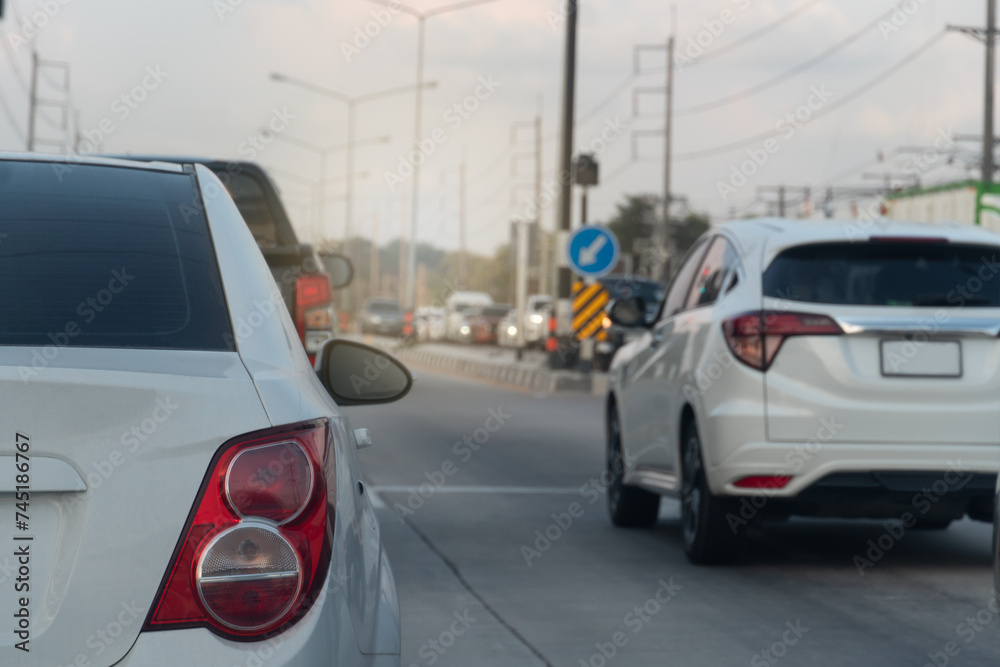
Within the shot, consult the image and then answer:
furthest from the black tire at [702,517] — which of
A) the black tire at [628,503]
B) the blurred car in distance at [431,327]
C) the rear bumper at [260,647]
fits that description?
the blurred car in distance at [431,327]

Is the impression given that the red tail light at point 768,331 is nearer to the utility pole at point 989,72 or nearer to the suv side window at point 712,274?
the suv side window at point 712,274

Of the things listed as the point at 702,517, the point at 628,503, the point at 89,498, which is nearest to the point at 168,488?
the point at 89,498

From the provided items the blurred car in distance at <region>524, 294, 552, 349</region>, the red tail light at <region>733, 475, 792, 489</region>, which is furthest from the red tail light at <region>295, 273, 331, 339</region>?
the blurred car in distance at <region>524, 294, 552, 349</region>

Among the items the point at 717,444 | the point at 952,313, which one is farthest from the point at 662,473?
the point at 952,313

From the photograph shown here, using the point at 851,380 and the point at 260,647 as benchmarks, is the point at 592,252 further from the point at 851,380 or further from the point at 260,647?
the point at 260,647

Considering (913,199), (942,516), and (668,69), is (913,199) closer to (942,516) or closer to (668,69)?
(668,69)

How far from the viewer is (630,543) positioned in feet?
25.7

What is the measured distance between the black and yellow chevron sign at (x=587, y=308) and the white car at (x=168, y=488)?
19.5 m

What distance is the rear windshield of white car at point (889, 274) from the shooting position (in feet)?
21.2

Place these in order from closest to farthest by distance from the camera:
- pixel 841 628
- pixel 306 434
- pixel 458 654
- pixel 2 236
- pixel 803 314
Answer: pixel 306 434, pixel 2 236, pixel 458 654, pixel 841 628, pixel 803 314

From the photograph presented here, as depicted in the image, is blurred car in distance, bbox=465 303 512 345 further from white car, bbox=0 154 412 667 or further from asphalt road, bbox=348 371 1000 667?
white car, bbox=0 154 412 667

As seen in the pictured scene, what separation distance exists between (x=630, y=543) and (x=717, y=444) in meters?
1.62

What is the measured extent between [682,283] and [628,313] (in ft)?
1.20

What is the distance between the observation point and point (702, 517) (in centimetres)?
675
